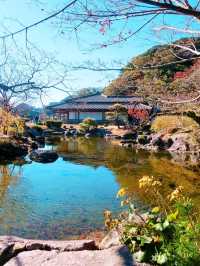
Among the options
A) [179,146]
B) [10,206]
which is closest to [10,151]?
[10,206]

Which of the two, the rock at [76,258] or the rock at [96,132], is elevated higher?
the rock at [96,132]

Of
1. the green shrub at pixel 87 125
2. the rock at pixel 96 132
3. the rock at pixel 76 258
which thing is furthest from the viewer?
the green shrub at pixel 87 125

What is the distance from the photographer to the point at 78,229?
7.98 metres

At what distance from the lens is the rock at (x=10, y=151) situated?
60.3 ft

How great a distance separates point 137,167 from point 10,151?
6.35 metres

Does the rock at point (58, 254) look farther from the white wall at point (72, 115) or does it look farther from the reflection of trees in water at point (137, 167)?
the white wall at point (72, 115)

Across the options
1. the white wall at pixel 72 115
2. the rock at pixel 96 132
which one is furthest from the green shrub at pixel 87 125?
the white wall at pixel 72 115

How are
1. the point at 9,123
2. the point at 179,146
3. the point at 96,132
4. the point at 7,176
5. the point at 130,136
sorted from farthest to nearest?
the point at 96,132 < the point at 130,136 < the point at 179,146 < the point at 9,123 < the point at 7,176

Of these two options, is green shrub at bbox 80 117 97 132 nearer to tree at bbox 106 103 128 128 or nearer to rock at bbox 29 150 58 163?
tree at bbox 106 103 128 128

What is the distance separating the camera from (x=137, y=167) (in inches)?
670

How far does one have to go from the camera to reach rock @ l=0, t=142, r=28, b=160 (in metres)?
18.4

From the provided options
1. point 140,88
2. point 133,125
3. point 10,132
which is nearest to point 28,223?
point 140,88

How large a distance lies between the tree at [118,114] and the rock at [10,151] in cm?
2078

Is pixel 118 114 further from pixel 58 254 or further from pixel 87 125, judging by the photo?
pixel 58 254
